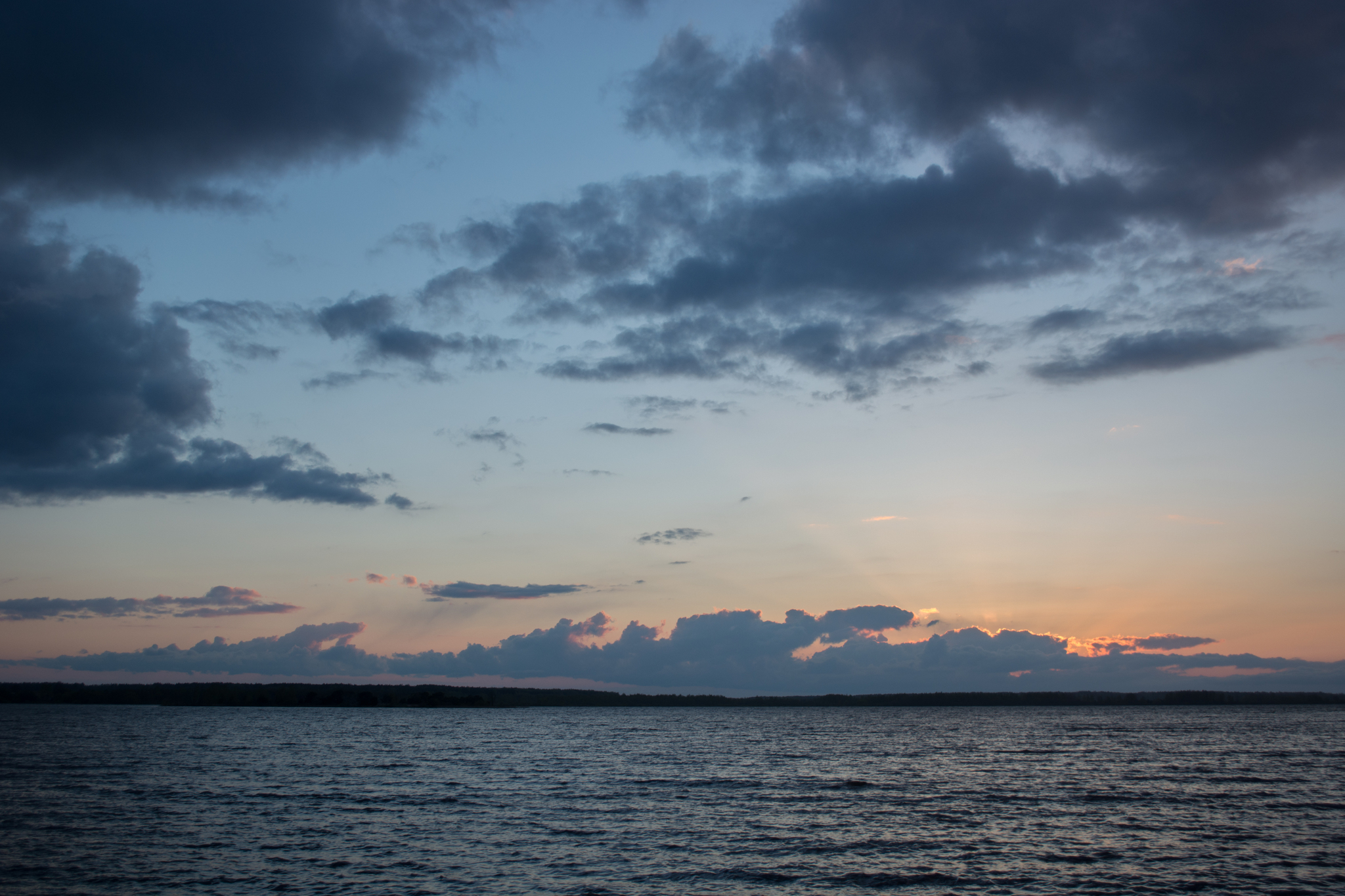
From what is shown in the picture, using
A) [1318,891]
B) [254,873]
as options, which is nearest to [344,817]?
[254,873]

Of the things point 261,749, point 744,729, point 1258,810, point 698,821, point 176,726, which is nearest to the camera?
point 698,821

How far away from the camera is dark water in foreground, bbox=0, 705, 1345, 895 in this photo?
35000 millimetres

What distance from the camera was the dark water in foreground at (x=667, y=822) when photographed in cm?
3500

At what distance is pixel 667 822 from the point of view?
162 ft

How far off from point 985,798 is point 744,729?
130199 millimetres

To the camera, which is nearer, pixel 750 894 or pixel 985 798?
pixel 750 894

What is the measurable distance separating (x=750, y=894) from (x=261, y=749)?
96.0m

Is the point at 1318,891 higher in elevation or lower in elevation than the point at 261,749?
higher

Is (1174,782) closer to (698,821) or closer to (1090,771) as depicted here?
(1090,771)

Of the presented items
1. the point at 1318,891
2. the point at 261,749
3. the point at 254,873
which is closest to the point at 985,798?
the point at 1318,891

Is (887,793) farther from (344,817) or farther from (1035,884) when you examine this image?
(344,817)

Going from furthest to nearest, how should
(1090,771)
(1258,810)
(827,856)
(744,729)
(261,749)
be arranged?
(744,729)
(261,749)
(1090,771)
(1258,810)
(827,856)

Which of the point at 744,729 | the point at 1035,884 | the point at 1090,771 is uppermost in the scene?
the point at 1035,884

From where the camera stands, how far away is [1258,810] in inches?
2146
